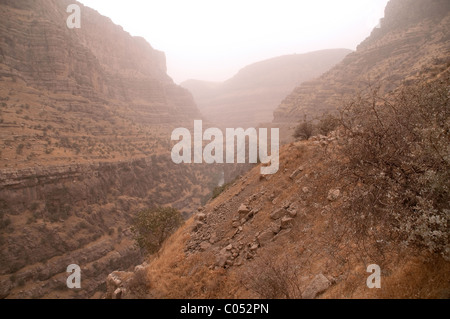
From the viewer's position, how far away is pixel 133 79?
268 feet

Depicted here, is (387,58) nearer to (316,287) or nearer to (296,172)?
(296,172)

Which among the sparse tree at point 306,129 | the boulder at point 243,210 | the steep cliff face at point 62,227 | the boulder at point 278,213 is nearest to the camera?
the boulder at point 278,213

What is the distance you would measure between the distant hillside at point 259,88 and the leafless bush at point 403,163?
111 metres

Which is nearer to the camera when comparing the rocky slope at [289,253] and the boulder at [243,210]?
the rocky slope at [289,253]

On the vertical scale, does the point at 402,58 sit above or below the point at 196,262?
above

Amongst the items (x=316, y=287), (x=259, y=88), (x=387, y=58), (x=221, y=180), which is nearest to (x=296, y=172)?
(x=316, y=287)

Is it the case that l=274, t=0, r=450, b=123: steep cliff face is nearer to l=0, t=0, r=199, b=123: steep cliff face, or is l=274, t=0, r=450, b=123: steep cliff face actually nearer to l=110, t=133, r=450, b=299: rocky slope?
l=110, t=133, r=450, b=299: rocky slope

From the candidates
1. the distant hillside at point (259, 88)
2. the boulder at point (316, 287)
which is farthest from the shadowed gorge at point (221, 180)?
the distant hillside at point (259, 88)

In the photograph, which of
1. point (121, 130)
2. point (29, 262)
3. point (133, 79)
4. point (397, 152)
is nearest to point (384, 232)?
point (397, 152)

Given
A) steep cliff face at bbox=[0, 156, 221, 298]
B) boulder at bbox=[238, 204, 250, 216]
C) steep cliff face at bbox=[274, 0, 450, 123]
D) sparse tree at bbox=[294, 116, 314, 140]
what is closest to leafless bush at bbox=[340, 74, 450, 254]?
boulder at bbox=[238, 204, 250, 216]

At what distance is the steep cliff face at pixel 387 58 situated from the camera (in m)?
39.9

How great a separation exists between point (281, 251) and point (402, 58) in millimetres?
53102

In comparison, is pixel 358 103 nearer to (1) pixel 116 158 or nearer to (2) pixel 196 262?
(2) pixel 196 262

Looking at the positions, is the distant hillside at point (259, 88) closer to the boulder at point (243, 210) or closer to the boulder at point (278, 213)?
the boulder at point (243, 210)
